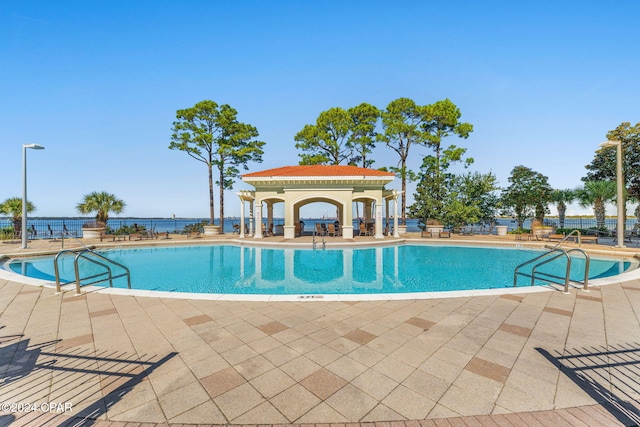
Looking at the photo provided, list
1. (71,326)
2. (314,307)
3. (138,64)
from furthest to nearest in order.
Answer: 1. (138,64)
2. (314,307)
3. (71,326)

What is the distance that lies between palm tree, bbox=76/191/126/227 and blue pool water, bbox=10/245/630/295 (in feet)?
21.6

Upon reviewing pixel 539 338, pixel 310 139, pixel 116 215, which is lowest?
pixel 539 338

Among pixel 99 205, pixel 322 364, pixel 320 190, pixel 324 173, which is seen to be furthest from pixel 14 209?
pixel 322 364

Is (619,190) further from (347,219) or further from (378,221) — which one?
(347,219)

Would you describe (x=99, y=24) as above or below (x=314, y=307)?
above

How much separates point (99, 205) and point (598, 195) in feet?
122

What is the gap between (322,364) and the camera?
2.96 m

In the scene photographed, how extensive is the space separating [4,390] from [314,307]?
374 cm

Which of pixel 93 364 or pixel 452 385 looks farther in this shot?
pixel 93 364

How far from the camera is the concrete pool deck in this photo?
7.26 ft

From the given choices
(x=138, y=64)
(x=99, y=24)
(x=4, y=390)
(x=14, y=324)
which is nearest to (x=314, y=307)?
(x=4, y=390)

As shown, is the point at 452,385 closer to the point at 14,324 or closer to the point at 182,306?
the point at 182,306

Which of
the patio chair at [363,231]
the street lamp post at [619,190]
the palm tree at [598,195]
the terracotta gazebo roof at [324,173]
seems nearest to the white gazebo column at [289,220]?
the terracotta gazebo roof at [324,173]

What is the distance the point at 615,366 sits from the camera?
2869 millimetres
